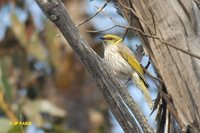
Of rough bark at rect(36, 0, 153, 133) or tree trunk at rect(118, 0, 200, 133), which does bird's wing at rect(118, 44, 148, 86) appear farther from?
rough bark at rect(36, 0, 153, 133)

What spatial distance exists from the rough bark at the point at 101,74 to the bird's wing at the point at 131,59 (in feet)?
3.23

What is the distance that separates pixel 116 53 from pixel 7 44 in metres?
3.62

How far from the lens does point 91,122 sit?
9062 millimetres

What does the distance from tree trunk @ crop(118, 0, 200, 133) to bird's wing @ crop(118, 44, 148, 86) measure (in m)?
0.79

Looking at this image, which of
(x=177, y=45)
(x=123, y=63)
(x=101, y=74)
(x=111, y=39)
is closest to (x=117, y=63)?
(x=123, y=63)

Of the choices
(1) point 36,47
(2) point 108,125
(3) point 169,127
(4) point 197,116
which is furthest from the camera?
(2) point 108,125

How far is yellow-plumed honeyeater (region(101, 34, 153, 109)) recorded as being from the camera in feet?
13.9

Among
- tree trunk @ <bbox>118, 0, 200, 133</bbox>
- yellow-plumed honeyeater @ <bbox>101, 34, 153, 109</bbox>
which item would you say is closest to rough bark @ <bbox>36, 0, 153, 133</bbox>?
tree trunk @ <bbox>118, 0, 200, 133</bbox>

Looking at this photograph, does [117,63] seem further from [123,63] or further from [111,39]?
[111,39]

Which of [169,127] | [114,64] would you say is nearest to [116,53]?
[114,64]

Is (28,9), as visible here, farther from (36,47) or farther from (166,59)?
(166,59)

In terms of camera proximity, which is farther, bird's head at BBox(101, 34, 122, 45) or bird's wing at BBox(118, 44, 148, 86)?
bird's head at BBox(101, 34, 122, 45)

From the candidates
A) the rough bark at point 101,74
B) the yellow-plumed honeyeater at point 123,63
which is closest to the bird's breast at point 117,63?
the yellow-plumed honeyeater at point 123,63

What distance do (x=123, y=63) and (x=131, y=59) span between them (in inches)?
15.8
